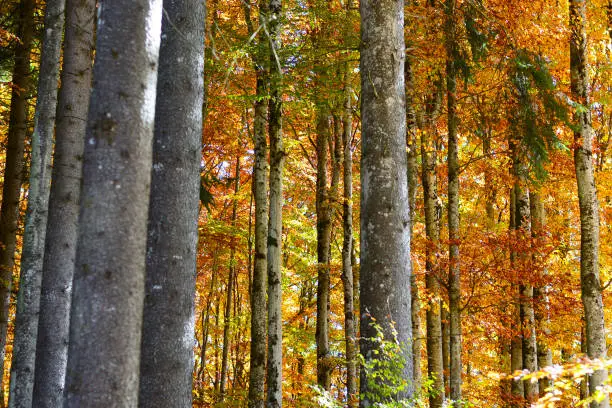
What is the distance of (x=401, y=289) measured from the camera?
499 cm

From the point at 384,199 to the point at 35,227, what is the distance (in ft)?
16.4

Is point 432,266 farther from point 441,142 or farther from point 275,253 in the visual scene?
point 275,253

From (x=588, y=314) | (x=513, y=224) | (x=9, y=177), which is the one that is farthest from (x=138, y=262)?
(x=513, y=224)

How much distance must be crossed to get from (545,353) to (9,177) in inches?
553

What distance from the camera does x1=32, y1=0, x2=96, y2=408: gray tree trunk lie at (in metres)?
6.06

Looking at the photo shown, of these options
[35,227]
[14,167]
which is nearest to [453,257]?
[35,227]

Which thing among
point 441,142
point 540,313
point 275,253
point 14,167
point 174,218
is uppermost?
point 441,142

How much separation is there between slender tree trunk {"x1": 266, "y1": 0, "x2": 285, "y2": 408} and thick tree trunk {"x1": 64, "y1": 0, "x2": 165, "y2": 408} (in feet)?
17.6

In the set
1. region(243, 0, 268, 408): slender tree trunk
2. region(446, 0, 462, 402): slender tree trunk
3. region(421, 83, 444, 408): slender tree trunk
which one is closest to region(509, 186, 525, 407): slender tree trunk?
region(446, 0, 462, 402): slender tree trunk

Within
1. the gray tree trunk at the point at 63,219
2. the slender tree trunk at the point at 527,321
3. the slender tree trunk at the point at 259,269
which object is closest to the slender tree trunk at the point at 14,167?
the gray tree trunk at the point at 63,219

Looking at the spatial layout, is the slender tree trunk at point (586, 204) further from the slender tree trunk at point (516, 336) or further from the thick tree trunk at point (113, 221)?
the thick tree trunk at point (113, 221)

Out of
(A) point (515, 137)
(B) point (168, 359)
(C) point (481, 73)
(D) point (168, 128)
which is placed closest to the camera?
(B) point (168, 359)

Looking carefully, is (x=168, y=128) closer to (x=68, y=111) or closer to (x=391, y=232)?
(x=391, y=232)

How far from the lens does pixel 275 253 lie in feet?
31.0
